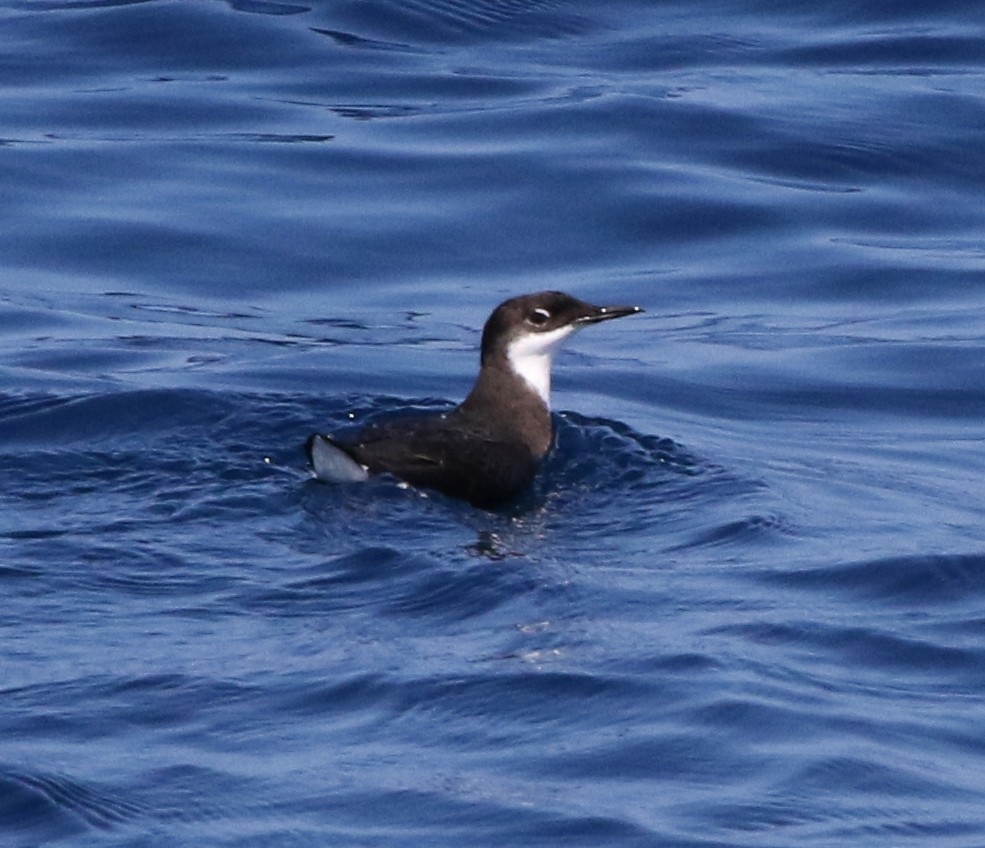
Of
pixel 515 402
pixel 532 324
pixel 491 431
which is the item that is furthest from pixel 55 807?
pixel 532 324

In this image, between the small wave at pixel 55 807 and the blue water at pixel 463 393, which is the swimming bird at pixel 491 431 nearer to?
the blue water at pixel 463 393

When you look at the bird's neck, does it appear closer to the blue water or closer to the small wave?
the blue water

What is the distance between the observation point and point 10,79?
760 inches

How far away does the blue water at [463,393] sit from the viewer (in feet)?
23.1

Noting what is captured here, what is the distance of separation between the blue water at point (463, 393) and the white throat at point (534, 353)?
0.36 m

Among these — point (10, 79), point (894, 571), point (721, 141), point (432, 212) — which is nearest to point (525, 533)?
point (894, 571)

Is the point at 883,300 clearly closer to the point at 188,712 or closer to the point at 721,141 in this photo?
the point at 721,141

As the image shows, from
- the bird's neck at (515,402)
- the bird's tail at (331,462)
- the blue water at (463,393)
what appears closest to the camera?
the blue water at (463,393)

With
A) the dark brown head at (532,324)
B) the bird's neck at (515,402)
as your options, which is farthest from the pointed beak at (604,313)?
the bird's neck at (515,402)

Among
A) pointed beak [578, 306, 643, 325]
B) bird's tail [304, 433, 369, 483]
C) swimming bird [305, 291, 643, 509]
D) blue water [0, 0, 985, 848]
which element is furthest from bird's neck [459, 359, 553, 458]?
bird's tail [304, 433, 369, 483]

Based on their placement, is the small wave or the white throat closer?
the small wave

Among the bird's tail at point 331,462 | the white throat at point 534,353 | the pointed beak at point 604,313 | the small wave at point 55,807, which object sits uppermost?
the pointed beak at point 604,313

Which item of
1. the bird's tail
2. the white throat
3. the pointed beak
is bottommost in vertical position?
the bird's tail

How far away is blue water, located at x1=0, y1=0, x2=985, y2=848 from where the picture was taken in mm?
7051
